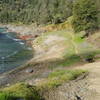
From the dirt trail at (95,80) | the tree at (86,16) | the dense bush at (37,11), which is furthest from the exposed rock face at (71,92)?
the dense bush at (37,11)

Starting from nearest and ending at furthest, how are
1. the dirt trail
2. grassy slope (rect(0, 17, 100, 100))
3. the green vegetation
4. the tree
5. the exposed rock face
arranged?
the green vegetation < grassy slope (rect(0, 17, 100, 100)) < the exposed rock face < the dirt trail < the tree

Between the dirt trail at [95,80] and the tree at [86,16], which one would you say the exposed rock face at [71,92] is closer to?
the dirt trail at [95,80]

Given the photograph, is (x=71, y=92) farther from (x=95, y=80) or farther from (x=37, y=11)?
(x=37, y=11)

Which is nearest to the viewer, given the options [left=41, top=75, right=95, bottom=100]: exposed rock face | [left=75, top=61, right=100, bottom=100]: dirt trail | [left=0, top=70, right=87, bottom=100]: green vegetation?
[left=0, top=70, right=87, bottom=100]: green vegetation

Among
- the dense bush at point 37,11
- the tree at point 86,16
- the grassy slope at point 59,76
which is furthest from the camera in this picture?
the dense bush at point 37,11

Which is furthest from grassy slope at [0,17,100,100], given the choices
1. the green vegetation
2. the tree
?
the tree

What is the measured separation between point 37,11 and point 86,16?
3283 inches

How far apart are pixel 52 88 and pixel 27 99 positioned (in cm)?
510

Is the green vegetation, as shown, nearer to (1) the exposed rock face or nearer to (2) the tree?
(1) the exposed rock face

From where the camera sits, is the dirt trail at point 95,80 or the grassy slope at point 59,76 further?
the dirt trail at point 95,80

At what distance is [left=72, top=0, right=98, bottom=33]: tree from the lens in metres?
58.5

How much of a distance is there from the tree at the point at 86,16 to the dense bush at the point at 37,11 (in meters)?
49.5

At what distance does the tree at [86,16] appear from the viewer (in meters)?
58.5

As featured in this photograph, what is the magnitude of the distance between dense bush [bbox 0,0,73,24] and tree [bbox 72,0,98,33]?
49503 mm
